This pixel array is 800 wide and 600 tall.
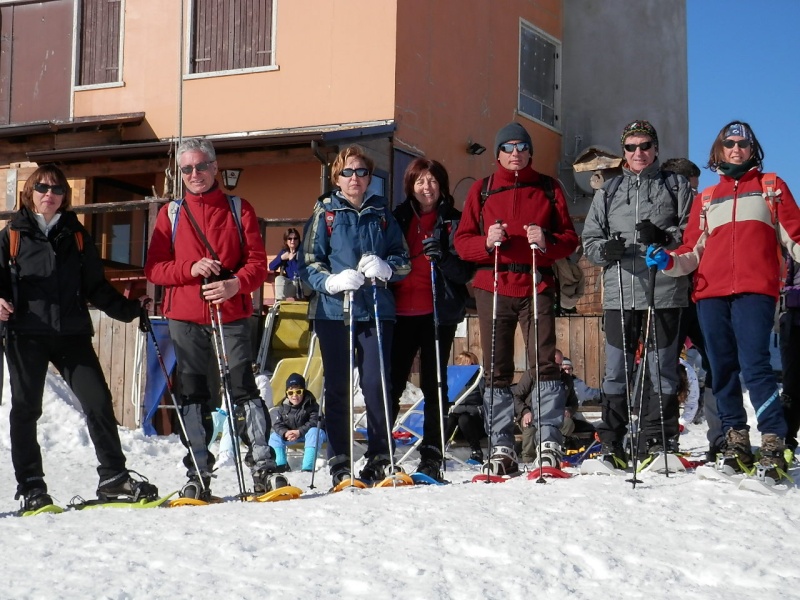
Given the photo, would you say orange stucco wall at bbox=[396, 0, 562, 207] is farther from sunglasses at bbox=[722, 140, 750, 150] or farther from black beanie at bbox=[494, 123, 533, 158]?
sunglasses at bbox=[722, 140, 750, 150]

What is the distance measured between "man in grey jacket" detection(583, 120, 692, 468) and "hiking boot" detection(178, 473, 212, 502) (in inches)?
90.0

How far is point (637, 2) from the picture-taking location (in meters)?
21.8

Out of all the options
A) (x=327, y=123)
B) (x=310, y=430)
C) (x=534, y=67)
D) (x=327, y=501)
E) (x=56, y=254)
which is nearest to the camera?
(x=327, y=501)

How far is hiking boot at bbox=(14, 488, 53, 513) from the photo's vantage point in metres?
5.98

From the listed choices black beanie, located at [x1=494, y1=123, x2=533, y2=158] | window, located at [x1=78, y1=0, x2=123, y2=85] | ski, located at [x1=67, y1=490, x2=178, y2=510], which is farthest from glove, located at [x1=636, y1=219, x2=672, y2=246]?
window, located at [x1=78, y1=0, x2=123, y2=85]

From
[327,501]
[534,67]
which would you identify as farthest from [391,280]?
[534,67]

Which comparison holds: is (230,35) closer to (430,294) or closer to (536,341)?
(430,294)

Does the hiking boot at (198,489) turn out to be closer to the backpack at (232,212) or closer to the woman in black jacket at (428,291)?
the backpack at (232,212)

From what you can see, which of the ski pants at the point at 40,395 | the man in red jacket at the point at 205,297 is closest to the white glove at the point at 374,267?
the man in red jacket at the point at 205,297

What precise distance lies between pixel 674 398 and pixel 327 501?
2.54 m

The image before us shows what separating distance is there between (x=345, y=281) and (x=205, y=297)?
80cm

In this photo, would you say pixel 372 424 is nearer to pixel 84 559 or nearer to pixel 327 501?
pixel 327 501

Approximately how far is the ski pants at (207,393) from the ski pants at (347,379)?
0.47 metres

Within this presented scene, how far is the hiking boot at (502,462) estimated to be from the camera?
644 centimetres
